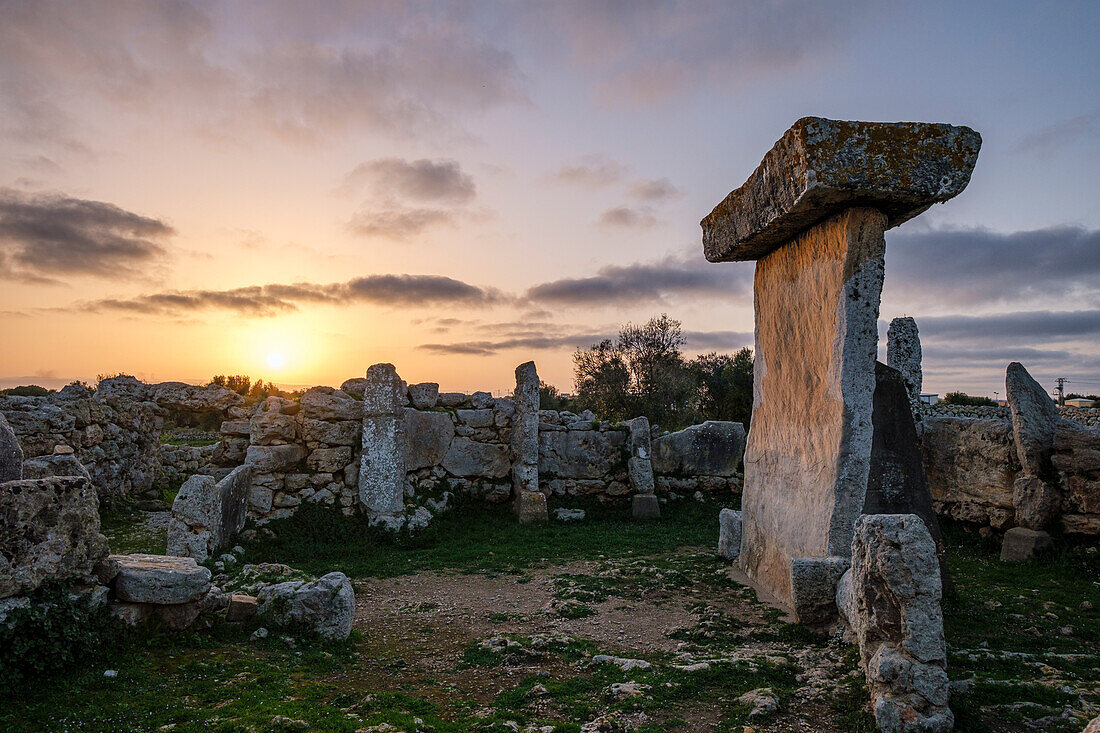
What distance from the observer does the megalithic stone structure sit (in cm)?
521

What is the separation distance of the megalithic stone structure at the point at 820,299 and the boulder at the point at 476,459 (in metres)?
5.79

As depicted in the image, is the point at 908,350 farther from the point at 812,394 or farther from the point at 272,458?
the point at 272,458

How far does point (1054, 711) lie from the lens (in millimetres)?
3410

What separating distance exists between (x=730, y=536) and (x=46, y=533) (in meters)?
6.99

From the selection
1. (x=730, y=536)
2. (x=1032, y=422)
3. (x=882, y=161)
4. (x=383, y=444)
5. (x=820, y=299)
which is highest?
(x=882, y=161)

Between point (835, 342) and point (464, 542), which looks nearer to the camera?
point (835, 342)

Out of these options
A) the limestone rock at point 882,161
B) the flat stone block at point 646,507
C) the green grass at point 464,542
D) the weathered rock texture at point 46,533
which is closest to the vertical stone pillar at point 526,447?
the green grass at point 464,542

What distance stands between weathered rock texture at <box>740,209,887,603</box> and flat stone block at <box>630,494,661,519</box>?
4.55 m

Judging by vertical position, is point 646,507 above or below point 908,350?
below

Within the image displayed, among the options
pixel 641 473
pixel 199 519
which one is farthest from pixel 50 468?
pixel 641 473

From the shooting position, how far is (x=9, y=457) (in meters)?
4.45

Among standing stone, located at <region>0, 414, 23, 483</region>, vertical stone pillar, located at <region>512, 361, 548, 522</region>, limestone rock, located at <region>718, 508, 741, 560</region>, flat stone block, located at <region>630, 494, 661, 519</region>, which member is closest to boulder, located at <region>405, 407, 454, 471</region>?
vertical stone pillar, located at <region>512, 361, 548, 522</region>

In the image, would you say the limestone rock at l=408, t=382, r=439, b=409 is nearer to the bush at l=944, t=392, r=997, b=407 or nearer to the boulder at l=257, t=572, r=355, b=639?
the boulder at l=257, t=572, r=355, b=639

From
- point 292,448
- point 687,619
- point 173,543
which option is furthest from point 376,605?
point 292,448
